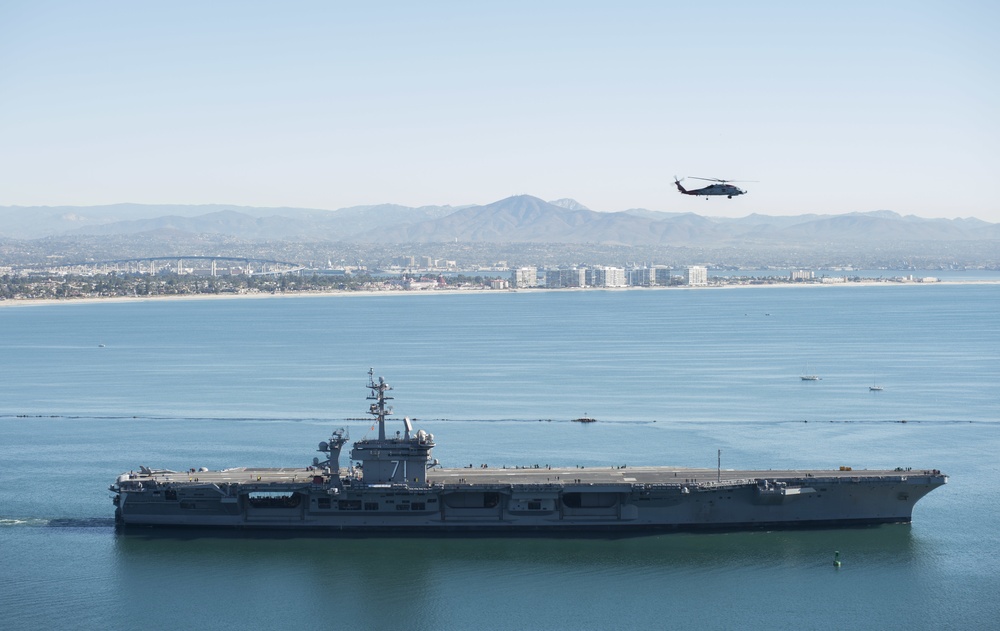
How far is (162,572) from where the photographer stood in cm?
3281

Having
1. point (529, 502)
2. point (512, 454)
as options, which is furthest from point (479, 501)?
point (512, 454)

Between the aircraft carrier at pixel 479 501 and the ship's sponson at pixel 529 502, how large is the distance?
0.03 m

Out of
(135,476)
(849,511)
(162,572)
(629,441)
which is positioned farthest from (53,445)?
(849,511)

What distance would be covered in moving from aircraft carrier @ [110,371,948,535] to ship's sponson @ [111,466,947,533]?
1.2 inches

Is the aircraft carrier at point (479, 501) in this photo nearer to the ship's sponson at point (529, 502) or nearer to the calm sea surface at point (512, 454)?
the ship's sponson at point (529, 502)

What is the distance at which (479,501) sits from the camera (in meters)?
35.8

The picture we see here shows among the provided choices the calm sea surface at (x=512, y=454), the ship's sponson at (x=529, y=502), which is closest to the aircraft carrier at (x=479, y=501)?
the ship's sponson at (x=529, y=502)

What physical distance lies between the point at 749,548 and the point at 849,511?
12.2ft

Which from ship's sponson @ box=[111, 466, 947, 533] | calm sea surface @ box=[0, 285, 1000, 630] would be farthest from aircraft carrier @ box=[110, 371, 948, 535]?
calm sea surface @ box=[0, 285, 1000, 630]

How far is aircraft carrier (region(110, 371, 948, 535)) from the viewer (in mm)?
35312

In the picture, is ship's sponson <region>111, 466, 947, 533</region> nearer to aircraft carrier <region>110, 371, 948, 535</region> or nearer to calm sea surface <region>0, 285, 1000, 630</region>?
aircraft carrier <region>110, 371, 948, 535</region>

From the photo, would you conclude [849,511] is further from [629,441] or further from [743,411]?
[743,411]

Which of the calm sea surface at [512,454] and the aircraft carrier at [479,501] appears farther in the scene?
the aircraft carrier at [479,501]

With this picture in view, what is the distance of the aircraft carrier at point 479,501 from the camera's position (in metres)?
35.3
